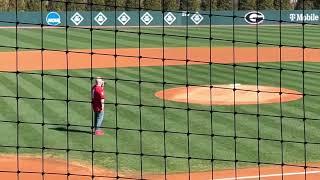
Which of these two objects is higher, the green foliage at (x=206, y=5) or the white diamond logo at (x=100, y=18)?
the green foliage at (x=206, y=5)

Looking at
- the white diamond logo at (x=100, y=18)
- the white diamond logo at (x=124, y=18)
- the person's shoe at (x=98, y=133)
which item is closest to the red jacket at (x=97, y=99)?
the person's shoe at (x=98, y=133)

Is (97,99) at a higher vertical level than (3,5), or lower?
lower

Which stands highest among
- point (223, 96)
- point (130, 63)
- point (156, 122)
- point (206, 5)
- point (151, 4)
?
point (206, 5)

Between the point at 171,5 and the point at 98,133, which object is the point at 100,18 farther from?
the point at 98,133

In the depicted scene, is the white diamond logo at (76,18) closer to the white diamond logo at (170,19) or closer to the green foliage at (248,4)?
the white diamond logo at (170,19)

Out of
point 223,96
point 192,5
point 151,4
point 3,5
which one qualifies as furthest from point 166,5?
point 223,96

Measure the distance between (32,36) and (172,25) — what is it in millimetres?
10497

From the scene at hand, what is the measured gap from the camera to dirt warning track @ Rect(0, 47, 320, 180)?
10.7 metres

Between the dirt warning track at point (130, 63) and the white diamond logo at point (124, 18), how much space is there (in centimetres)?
1108

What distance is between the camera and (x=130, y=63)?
25.0 metres

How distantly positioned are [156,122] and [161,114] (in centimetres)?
93

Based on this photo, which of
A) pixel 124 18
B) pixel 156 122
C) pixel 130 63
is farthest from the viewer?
pixel 124 18

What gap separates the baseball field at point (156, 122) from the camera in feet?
35.9

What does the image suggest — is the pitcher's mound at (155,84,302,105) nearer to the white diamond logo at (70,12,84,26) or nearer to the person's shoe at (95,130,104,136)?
the person's shoe at (95,130,104,136)
